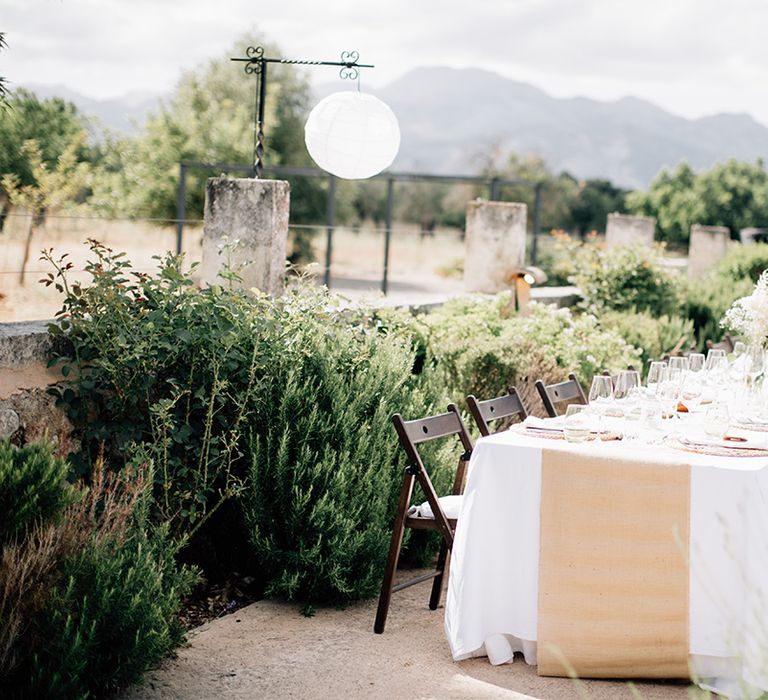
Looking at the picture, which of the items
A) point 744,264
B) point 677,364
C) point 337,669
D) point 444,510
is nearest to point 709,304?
point 744,264

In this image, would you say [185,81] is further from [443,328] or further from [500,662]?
[500,662]

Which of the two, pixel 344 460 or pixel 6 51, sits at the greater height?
pixel 6 51

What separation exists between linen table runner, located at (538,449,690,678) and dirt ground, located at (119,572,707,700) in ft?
0.36

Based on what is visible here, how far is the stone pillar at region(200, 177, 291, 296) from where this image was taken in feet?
21.9

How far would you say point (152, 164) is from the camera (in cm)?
2180

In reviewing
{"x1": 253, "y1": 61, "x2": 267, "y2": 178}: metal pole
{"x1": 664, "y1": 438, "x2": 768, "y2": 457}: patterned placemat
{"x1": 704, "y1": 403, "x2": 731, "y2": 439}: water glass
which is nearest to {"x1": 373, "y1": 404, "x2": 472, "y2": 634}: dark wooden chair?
{"x1": 664, "y1": 438, "x2": 768, "y2": 457}: patterned placemat

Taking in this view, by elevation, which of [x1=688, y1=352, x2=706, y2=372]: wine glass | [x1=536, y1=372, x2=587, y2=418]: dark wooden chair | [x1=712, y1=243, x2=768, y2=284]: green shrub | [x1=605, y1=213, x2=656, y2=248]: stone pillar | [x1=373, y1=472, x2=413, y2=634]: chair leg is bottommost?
[x1=373, y1=472, x2=413, y2=634]: chair leg

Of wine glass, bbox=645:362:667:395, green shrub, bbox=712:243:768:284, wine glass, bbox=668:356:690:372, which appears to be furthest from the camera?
green shrub, bbox=712:243:768:284

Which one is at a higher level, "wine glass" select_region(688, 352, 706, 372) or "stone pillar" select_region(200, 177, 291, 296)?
"stone pillar" select_region(200, 177, 291, 296)

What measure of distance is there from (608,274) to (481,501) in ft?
27.1

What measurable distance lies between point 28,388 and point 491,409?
216 centimetres

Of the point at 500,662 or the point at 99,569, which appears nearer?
the point at 99,569

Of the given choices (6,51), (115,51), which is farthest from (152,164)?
(115,51)

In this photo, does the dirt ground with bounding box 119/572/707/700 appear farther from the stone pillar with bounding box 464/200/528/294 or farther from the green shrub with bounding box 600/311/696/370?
the stone pillar with bounding box 464/200/528/294
